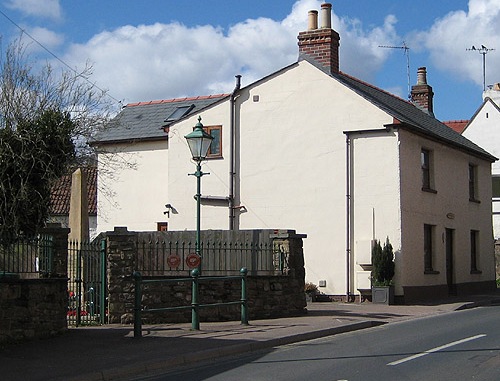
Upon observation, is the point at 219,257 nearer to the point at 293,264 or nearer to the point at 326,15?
the point at 293,264

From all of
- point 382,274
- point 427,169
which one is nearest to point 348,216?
point 382,274

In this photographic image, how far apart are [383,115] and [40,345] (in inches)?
594

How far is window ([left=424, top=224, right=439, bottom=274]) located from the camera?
88.7 feet

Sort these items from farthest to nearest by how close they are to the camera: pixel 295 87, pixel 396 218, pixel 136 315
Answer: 1. pixel 295 87
2. pixel 396 218
3. pixel 136 315

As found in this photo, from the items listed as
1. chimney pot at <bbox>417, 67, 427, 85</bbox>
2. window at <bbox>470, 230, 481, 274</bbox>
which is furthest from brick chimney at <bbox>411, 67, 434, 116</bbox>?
window at <bbox>470, 230, 481, 274</bbox>

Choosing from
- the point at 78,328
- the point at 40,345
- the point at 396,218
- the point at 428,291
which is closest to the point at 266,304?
the point at 78,328

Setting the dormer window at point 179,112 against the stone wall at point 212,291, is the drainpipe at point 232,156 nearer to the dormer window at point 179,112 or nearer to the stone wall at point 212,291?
the dormer window at point 179,112

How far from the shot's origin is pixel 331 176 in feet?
84.8

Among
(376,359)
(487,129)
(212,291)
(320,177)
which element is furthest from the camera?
(487,129)

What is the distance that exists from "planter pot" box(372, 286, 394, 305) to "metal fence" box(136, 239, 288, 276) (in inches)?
244

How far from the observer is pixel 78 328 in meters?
15.8

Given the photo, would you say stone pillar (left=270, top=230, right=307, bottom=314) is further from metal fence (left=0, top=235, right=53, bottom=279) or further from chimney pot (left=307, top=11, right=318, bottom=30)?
chimney pot (left=307, top=11, right=318, bottom=30)

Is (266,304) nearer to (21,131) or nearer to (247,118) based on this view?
(21,131)

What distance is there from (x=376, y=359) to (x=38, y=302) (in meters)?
6.13
